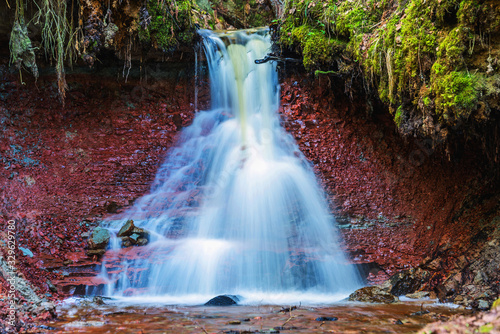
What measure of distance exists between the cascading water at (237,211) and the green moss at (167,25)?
0.81 meters

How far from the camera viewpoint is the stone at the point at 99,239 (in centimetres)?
590

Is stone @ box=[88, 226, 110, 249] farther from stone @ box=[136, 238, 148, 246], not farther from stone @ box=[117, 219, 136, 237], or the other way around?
stone @ box=[136, 238, 148, 246]

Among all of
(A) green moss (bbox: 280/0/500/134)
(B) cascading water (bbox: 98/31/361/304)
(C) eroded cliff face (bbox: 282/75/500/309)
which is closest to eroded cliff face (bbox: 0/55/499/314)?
Result: (C) eroded cliff face (bbox: 282/75/500/309)

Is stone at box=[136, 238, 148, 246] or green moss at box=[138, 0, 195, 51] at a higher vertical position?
→ green moss at box=[138, 0, 195, 51]

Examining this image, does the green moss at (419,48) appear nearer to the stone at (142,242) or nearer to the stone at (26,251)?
the stone at (142,242)

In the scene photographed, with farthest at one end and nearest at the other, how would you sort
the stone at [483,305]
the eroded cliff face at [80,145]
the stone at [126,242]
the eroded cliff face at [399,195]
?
the eroded cliff face at [80,145], the stone at [126,242], the eroded cliff face at [399,195], the stone at [483,305]

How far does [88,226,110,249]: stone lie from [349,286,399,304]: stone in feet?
12.6

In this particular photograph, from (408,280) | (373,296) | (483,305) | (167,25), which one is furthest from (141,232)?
(483,305)

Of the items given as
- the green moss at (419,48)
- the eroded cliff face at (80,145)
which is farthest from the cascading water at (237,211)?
the green moss at (419,48)

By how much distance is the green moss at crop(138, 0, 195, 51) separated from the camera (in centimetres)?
778

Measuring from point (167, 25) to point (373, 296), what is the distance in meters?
6.51

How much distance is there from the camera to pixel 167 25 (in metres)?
7.93

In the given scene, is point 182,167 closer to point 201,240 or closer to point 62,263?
point 201,240

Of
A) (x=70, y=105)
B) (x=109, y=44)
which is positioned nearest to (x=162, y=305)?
(x=109, y=44)
